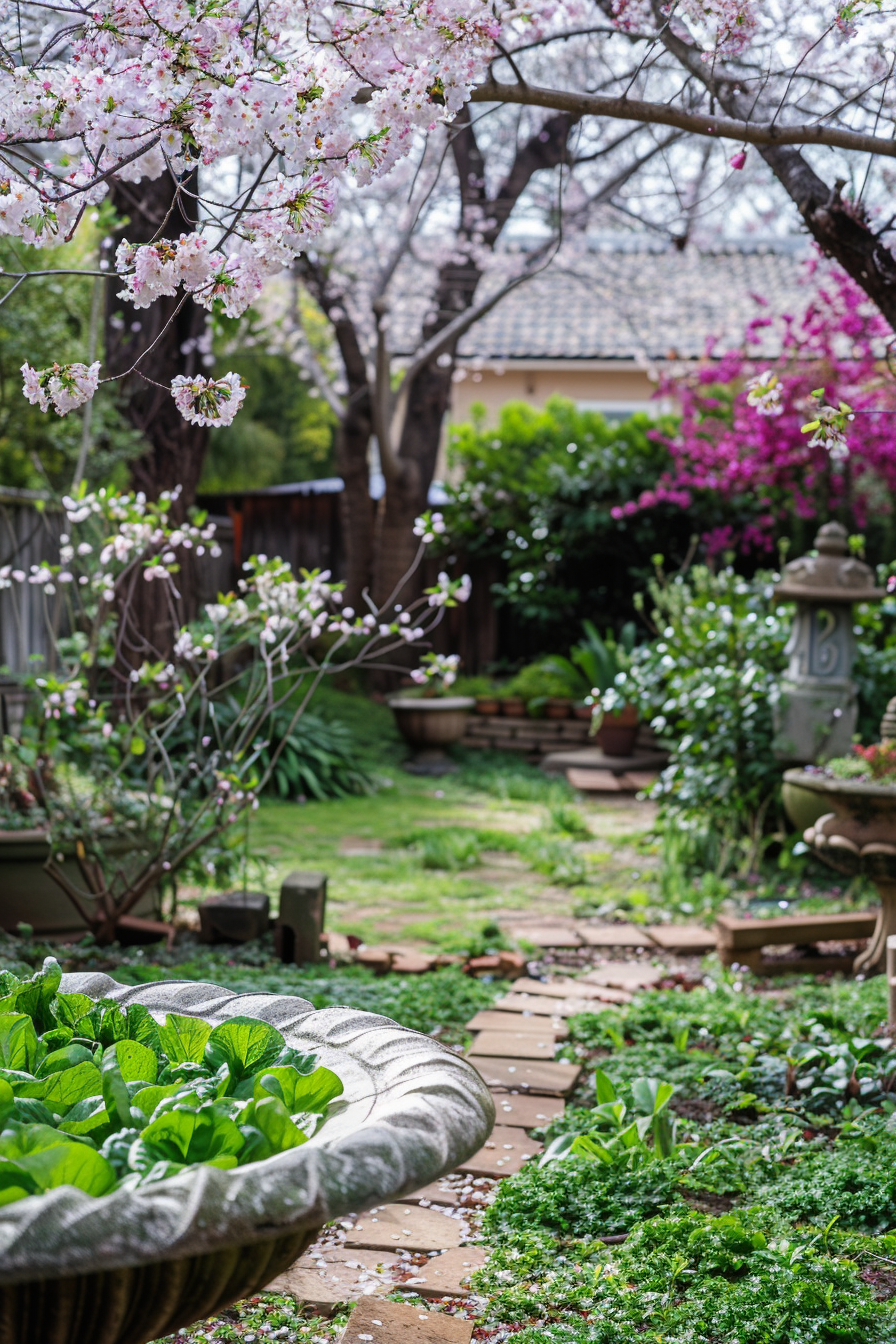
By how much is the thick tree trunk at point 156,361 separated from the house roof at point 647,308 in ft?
21.9

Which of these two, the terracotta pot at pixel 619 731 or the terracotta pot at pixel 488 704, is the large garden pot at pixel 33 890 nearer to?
the terracotta pot at pixel 619 731

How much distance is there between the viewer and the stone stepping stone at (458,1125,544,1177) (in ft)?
9.44

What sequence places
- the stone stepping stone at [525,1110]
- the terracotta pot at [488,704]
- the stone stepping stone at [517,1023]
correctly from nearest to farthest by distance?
the stone stepping stone at [525,1110], the stone stepping stone at [517,1023], the terracotta pot at [488,704]

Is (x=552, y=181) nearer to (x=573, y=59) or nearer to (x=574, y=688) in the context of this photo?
(x=573, y=59)

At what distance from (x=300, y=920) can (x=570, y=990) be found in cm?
103

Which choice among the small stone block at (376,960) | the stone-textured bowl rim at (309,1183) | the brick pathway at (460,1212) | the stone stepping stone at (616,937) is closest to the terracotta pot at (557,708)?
the stone stepping stone at (616,937)

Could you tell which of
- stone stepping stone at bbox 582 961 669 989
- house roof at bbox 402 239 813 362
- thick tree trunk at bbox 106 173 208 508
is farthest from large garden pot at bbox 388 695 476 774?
stone stepping stone at bbox 582 961 669 989

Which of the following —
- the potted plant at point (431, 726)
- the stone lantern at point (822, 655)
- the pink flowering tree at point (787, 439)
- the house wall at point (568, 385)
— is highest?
the house wall at point (568, 385)

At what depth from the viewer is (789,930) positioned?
454cm

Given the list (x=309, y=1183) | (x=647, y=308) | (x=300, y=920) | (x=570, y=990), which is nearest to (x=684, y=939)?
(x=570, y=990)

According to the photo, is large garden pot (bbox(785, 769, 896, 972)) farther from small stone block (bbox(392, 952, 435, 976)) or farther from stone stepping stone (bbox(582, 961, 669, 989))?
small stone block (bbox(392, 952, 435, 976))

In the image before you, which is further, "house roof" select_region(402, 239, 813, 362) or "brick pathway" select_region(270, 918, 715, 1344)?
"house roof" select_region(402, 239, 813, 362)

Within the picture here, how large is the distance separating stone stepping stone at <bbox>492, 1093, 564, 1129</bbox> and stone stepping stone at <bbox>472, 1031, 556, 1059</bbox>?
28 centimetres

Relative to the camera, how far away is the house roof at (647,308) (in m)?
13.2
